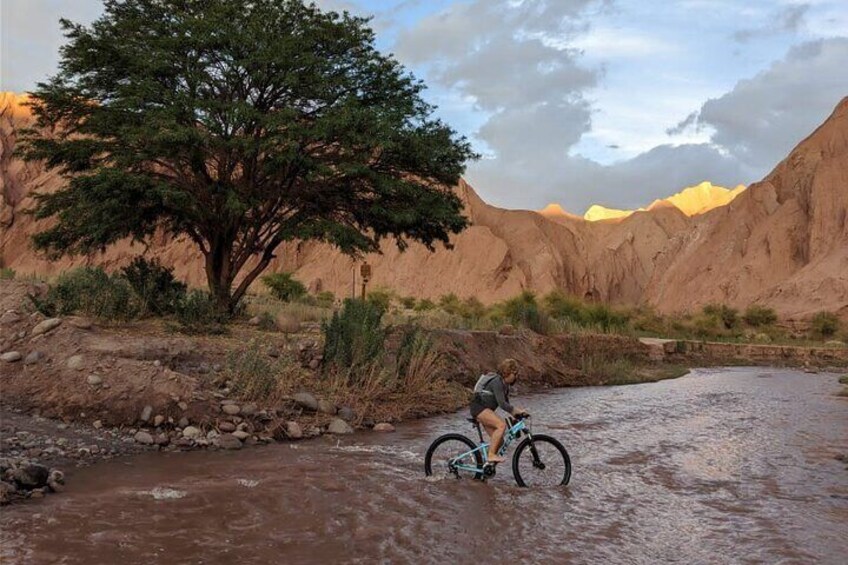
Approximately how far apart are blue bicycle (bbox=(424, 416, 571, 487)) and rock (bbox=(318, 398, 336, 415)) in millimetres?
3768

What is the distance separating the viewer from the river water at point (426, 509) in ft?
20.5

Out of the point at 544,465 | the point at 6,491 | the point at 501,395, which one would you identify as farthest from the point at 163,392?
the point at 544,465

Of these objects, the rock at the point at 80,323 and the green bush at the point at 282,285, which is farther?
the green bush at the point at 282,285

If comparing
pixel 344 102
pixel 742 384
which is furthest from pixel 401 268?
pixel 344 102

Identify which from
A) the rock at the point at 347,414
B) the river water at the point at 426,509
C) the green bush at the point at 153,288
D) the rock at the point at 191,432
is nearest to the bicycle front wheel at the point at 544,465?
the river water at the point at 426,509

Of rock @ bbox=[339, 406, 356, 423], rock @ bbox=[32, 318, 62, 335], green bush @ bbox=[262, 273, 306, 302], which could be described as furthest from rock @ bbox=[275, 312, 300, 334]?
green bush @ bbox=[262, 273, 306, 302]

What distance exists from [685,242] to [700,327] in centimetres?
3451

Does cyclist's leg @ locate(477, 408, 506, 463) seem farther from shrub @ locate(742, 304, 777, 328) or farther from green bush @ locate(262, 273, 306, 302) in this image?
shrub @ locate(742, 304, 777, 328)

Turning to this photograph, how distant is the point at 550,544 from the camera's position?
6.63 meters

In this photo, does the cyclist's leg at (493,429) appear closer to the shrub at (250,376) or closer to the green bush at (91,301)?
the shrub at (250,376)

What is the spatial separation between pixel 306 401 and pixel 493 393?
477cm

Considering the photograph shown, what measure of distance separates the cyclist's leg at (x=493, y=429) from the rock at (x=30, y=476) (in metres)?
5.00

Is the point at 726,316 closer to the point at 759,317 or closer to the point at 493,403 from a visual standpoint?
the point at 759,317

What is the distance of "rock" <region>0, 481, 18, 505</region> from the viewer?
22.9 feet
